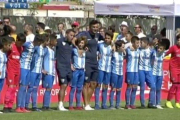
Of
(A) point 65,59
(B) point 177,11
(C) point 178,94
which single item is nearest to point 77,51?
(A) point 65,59

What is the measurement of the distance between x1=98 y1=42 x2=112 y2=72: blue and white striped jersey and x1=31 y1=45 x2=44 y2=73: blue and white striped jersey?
1.85 metres

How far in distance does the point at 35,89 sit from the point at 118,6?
33.1ft

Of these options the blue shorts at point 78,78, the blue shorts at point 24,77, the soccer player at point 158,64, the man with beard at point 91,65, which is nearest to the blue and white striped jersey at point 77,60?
the blue shorts at point 78,78

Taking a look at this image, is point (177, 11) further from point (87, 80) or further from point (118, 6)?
point (87, 80)

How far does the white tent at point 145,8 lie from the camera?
88.2 feet

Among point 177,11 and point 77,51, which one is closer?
point 77,51

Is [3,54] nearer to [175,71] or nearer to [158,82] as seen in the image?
[158,82]

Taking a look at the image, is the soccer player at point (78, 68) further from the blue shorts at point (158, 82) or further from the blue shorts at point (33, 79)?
the blue shorts at point (158, 82)

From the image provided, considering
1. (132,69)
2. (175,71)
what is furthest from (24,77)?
(175,71)

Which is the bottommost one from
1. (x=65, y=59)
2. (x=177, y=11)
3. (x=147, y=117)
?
(x=147, y=117)

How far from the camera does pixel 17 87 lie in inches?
760

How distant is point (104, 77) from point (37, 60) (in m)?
2.17

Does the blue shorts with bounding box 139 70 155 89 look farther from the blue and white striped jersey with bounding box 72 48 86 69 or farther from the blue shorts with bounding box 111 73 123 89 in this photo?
the blue and white striped jersey with bounding box 72 48 86 69

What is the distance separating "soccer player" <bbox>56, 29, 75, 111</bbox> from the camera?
62.7ft
